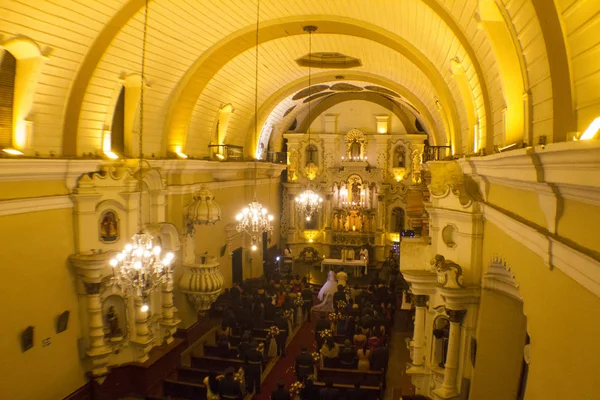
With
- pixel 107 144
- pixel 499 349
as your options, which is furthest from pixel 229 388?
pixel 107 144

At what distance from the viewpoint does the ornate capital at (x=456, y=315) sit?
7738 millimetres

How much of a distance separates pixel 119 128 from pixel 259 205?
3584 mm

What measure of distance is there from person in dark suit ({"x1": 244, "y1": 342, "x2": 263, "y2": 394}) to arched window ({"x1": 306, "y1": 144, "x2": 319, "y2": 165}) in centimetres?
1454

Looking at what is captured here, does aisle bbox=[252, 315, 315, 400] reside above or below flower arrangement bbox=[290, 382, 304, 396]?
below

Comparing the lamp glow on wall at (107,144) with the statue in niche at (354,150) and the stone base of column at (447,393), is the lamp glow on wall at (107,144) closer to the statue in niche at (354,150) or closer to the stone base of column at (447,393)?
the stone base of column at (447,393)

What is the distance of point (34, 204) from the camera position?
8.13 metres

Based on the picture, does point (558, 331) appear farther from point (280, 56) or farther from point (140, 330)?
point (280, 56)

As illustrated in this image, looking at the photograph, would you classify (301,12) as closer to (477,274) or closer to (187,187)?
(187,187)

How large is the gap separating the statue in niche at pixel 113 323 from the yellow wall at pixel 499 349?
7.12m

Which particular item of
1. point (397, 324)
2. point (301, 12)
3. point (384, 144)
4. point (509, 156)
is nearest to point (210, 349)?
point (397, 324)

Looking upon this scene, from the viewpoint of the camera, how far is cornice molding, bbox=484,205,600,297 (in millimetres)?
3102

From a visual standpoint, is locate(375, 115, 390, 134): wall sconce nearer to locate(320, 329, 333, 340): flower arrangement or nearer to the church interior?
the church interior

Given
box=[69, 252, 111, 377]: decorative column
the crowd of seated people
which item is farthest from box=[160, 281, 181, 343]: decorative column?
box=[69, 252, 111, 377]: decorative column

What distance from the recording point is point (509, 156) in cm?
466
